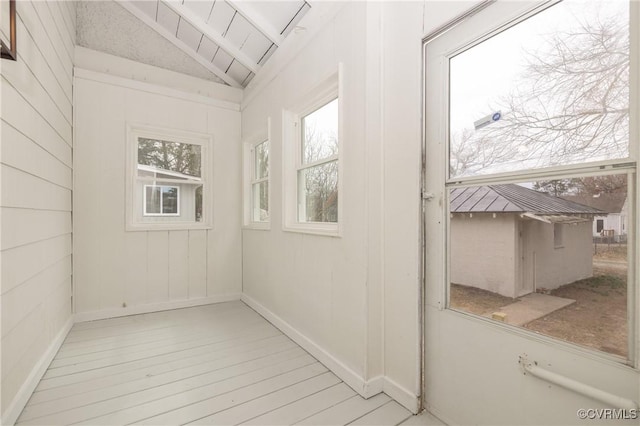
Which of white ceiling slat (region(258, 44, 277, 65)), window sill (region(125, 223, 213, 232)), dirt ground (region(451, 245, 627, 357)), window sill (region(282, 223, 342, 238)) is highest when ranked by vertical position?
white ceiling slat (region(258, 44, 277, 65))

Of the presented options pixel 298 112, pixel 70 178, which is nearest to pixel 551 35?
pixel 298 112

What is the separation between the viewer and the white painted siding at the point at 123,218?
9.52ft

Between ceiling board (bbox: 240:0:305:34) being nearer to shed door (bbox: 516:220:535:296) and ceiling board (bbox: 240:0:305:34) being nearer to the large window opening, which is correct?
the large window opening

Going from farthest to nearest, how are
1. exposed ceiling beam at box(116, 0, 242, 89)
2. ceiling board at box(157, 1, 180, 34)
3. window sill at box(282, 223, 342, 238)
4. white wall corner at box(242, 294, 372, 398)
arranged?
exposed ceiling beam at box(116, 0, 242, 89) < ceiling board at box(157, 1, 180, 34) < window sill at box(282, 223, 342, 238) < white wall corner at box(242, 294, 372, 398)

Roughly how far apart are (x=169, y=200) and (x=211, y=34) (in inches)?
74.3

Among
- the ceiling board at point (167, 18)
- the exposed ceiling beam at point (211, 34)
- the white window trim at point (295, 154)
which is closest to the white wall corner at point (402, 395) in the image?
the white window trim at point (295, 154)

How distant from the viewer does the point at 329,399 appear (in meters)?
1.71

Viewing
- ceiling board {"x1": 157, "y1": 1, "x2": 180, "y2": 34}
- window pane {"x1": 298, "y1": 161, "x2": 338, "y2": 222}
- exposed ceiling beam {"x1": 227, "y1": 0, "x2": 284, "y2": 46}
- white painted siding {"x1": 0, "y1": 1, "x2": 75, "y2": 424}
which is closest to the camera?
white painted siding {"x1": 0, "y1": 1, "x2": 75, "y2": 424}

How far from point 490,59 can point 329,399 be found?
2020mm

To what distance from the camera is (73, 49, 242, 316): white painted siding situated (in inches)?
114

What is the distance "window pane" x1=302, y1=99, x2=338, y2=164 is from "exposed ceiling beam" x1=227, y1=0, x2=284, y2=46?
0.83 metres

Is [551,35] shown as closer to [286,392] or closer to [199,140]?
[286,392]

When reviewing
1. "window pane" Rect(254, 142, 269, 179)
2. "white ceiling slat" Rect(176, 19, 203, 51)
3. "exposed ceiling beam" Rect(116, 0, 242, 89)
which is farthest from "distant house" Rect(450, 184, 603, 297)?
"exposed ceiling beam" Rect(116, 0, 242, 89)

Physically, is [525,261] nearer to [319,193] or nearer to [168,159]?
[319,193]
